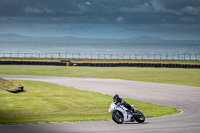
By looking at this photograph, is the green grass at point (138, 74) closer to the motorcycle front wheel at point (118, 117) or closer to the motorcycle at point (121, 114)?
the motorcycle at point (121, 114)

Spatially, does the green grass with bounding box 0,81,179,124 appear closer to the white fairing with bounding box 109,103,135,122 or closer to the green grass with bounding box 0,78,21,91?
the green grass with bounding box 0,78,21,91

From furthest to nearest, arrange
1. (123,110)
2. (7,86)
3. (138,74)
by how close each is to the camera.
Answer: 1. (138,74)
2. (7,86)
3. (123,110)

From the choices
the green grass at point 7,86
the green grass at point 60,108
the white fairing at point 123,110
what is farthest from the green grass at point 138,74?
the white fairing at point 123,110

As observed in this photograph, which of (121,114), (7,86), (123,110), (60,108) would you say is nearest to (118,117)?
(121,114)

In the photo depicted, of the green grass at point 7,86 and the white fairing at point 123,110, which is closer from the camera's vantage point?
the white fairing at point 123,110

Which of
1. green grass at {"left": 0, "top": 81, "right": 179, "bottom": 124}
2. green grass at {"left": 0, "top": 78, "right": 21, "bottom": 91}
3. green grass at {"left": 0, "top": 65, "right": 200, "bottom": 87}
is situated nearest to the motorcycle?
green grass at {"left": 0, "top": 81, "right": 179, "bottom": 124}

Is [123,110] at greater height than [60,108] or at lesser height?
greater

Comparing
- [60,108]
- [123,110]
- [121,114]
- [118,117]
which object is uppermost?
[123,110]

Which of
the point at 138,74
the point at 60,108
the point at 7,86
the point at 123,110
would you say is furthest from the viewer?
the point at 138,74

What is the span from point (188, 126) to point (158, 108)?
396 inches

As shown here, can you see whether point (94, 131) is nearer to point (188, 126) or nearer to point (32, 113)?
point (188, 126)

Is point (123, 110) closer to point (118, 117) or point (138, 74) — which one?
point (118, 117)

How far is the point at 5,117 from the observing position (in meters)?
23.5

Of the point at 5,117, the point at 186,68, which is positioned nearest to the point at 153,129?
the point at 5,117
